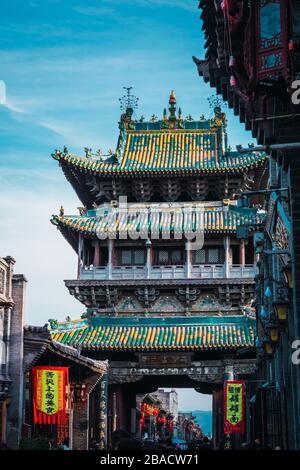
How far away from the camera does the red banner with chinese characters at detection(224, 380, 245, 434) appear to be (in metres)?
35.7

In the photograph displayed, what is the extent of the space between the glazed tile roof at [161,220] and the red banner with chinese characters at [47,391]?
17683mm

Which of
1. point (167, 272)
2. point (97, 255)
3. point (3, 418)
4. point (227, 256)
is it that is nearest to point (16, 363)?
point (3, 418)

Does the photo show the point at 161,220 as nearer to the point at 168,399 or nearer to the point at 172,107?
the point at 172,107

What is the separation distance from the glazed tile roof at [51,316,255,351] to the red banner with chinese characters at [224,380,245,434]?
2450 millimetres

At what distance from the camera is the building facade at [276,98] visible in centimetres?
1692

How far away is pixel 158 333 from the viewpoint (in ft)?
130

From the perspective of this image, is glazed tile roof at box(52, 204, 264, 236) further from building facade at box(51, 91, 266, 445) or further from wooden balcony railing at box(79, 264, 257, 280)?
wooden balcony railing at box(79, 264, 257, 280)

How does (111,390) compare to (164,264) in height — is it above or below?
below

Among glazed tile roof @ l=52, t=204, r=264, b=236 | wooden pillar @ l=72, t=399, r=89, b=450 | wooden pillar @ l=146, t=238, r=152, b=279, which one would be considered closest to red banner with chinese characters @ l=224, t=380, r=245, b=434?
wooden pillar @ l=72, t=399, r=89, b=450

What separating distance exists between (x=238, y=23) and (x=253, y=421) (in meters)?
18.3

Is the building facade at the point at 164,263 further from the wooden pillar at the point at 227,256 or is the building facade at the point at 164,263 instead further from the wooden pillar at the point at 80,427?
the wooden pillar at the point at 80,427
